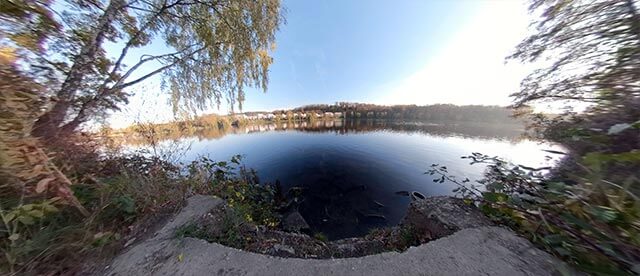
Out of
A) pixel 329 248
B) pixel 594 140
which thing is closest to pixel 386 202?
pixel 329 248

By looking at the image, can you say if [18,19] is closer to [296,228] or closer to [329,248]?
[329,248]

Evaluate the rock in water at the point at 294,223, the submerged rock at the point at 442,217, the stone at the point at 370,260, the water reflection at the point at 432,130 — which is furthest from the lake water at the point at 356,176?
the water reflection at the point at 432,130

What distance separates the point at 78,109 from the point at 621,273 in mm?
6793

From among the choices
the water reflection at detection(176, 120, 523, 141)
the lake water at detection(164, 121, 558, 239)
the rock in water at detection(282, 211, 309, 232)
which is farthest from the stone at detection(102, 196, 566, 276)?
the water reflection at detection(176, 120, 523, 141)

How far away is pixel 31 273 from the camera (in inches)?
65.7

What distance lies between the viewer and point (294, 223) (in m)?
5.50

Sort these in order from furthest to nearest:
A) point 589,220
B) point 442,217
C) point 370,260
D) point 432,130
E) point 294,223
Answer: point 432,130
point 294,223
point 442,217
point 370,260
point 589,220

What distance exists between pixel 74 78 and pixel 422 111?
193 ft

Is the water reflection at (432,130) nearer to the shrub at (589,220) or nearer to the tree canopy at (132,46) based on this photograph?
the tree canopy at (132,46)

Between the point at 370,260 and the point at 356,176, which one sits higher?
the point at 370,260

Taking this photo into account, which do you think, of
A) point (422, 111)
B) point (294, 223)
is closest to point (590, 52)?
point (294, 223)

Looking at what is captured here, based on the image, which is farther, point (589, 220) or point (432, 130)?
point (432, 130)

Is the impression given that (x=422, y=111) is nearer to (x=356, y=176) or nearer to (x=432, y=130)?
(x=432, y=130)

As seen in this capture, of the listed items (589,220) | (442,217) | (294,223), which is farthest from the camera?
(294,223)
